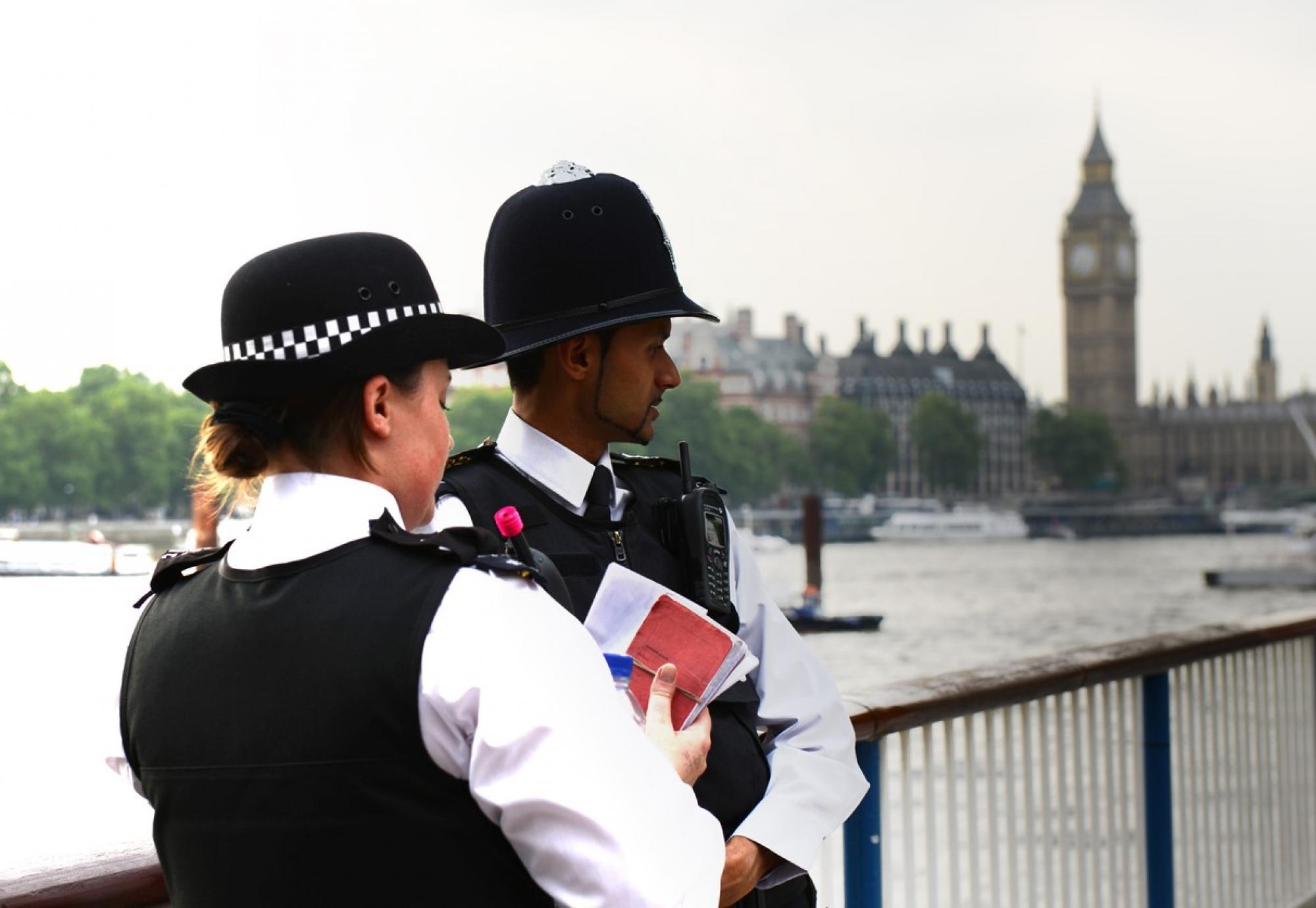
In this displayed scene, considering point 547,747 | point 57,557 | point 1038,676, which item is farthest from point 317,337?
point 57,557

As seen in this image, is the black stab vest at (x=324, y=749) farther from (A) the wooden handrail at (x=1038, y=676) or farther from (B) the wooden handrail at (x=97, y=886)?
(A) the wooden handrail at (x=1038, y=676)

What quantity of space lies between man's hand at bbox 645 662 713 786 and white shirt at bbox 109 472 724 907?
0.53 feet

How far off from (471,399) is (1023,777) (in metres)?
62.1

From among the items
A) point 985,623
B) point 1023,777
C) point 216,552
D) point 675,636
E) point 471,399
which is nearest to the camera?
point 216,552

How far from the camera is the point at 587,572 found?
4.28 feet

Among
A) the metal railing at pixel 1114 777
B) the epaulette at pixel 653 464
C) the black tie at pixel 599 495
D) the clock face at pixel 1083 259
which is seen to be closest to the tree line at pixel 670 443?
the clock face at pixel 1083 259

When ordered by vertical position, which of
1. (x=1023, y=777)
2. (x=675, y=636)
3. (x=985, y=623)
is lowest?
(x=985, y=623)

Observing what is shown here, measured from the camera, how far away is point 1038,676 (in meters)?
2.30

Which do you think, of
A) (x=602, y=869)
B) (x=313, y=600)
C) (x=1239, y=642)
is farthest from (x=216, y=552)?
(x=1239, y=642)

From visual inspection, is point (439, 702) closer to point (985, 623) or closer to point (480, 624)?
point (480, 624)

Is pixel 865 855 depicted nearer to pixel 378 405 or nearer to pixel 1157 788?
pixel 1157 788

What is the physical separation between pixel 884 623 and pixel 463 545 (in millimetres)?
35190

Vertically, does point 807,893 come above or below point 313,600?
below

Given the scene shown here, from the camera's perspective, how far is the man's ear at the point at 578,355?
55.4 inches
